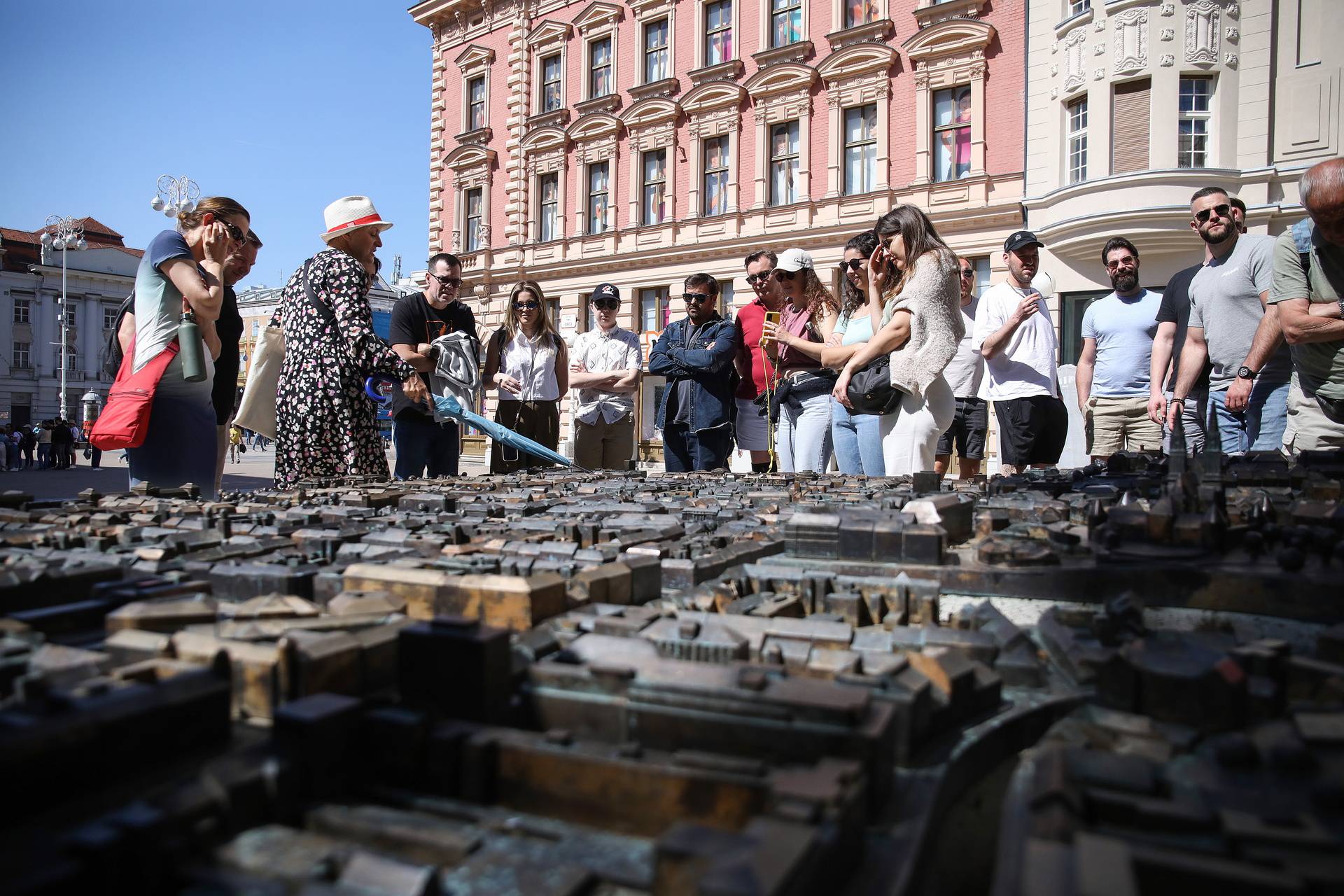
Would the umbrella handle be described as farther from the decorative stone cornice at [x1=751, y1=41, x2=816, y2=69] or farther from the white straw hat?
the decorative stone cornice at [x1=751, y1=41, x2=816, y2=69]

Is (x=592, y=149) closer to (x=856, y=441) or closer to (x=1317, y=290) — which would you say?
(x=856, y=441)

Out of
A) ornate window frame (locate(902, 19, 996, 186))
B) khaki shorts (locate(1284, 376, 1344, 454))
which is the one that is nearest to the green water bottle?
khaki shorts (locate(1284, 376, 1344, 454))

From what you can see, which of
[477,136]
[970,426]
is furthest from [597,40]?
[970,426]

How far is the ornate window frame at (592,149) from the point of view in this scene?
23.5 m

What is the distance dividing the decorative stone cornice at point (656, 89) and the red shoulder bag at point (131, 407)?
21113mm

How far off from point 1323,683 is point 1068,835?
0.56 m

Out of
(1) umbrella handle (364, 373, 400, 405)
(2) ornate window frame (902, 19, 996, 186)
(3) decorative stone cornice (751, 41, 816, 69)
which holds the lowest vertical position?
(1) umbrella handle (364, 373, 400, 405)

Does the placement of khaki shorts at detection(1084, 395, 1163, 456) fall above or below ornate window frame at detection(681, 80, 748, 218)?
below

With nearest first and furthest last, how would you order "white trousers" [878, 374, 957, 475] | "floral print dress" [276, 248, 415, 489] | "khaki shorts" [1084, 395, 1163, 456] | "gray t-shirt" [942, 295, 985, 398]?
"floral print dress" [276, 248, 415, 489] < "white trousers" [878, 374, 957, 475] < "khaki shorts" [1084, 395, 1163, 456] < "gray t-shirt" [942, 295, 985, 398]

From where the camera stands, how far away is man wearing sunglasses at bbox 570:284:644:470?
6449 mm

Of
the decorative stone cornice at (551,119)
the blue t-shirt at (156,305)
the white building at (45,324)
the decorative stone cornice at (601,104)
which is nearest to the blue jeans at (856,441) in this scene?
the blue t-shirt at (156,305)

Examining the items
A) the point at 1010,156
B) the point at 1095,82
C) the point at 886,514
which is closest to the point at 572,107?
the point at 1010,156

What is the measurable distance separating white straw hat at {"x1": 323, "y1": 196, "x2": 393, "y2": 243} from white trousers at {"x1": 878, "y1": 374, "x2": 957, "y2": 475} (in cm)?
277

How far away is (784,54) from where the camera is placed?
20.4 meters
